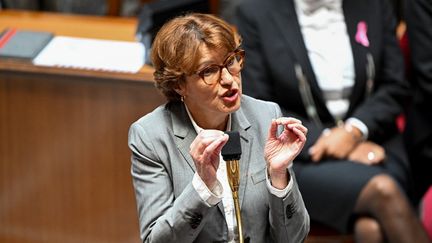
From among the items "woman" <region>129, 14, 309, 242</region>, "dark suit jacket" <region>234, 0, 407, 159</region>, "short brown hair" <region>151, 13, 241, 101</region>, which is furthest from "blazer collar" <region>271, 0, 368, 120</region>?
"short brown hair" <region>151, 13, 241, 101</region>

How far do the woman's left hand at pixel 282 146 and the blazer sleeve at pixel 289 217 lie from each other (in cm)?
5

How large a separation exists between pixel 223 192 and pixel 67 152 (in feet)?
4.76

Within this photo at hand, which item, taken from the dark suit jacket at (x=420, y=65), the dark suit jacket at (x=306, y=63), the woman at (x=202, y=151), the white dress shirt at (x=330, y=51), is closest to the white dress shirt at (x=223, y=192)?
the woman at (x=202, y=151)

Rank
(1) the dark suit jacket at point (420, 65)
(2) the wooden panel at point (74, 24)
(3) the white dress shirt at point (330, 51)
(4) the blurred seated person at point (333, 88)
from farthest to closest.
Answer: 1. (2) the wooden panel at point (74, 24)
2. (1) the dark suit jacket at point (420, 65)
3. (3) the white dress shirt at point (330, 51)
4. (4) the blurred seated person at point (333, 88)

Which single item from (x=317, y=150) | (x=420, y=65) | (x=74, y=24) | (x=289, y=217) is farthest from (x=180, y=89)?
(x=74, y=24)

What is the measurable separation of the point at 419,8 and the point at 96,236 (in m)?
1.42

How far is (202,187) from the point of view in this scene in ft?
5.99

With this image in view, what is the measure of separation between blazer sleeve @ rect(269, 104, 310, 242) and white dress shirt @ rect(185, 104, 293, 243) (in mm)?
23

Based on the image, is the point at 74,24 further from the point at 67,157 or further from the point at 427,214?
the point at 427,214

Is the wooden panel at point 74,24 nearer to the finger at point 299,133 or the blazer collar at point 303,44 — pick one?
the blazer collar at point 303,44

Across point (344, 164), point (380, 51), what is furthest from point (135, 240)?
point (380, 51)

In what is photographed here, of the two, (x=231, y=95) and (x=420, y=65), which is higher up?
(x=231, y=95)

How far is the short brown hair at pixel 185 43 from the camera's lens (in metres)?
1.87

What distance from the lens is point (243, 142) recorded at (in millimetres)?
1956
